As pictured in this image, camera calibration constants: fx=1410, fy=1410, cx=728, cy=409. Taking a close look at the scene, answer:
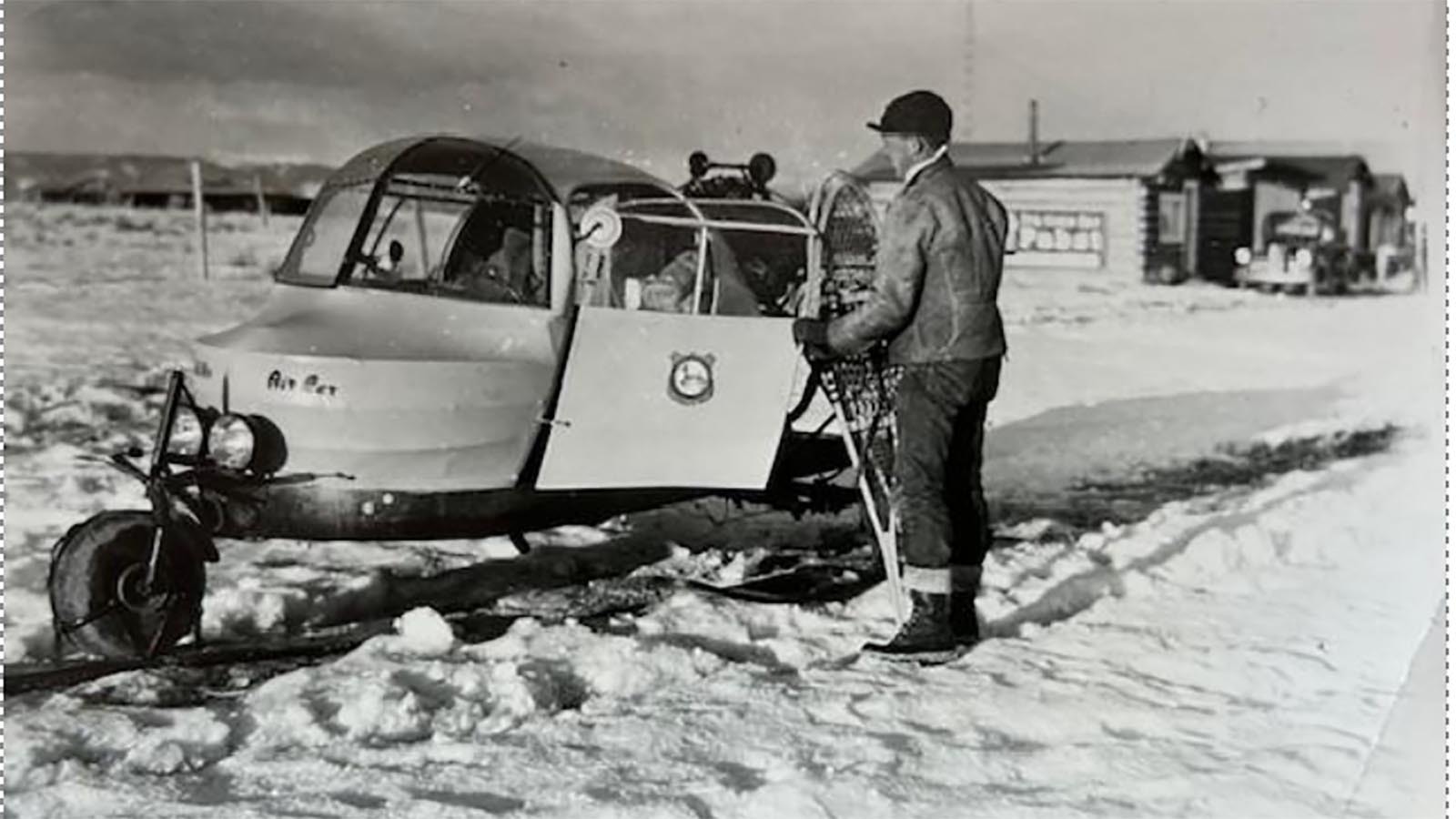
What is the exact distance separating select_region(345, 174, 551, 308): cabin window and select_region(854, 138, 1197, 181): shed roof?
2.24 ft

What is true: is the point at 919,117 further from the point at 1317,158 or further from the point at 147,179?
the point at 147,179

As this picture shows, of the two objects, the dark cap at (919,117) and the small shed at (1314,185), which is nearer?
the dark cap at (919,117)

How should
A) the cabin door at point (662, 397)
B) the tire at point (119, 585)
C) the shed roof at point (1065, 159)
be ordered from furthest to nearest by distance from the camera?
the shed roof at point (1065, 159), the cabin door at point (662, 397), the tire at point (119, 585)

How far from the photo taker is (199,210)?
270cm

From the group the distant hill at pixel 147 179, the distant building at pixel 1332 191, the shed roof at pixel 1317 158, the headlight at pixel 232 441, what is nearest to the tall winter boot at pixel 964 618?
the distant building at pixel 1332 191

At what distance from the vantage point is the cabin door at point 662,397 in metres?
2.70

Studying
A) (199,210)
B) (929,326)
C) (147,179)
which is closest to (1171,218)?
(929,326)

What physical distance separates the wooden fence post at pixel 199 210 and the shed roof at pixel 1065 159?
1.28m

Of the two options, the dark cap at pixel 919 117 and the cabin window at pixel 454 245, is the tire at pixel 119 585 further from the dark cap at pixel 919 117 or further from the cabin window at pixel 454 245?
the dark cap at pixel 919 117

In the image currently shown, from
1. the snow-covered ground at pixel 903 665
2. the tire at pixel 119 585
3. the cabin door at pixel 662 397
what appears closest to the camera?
the snow-covered ground at pixel 903 665

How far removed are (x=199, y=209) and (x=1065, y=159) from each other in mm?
1729

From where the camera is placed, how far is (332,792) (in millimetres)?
2186

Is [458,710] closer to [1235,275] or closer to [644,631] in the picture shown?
[644,631]

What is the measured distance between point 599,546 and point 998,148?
1.22m
